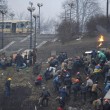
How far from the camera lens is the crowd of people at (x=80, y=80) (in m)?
26.0

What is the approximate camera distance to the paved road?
55.7 metres

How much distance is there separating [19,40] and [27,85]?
30705 mm

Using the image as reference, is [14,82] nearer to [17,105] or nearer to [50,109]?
[17,105]

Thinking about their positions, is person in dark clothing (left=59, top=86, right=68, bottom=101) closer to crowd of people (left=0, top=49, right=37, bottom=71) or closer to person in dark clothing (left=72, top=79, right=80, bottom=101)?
person in dark clothing (left=72, top=79, right=80, bottom=101)

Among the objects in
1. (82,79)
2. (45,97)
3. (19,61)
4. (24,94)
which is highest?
(19,61)

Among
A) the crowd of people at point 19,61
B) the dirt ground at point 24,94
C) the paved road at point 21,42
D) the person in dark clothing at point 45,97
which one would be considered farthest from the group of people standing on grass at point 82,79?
the paved road at point 21,42

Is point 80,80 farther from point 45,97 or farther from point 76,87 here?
point 45,97

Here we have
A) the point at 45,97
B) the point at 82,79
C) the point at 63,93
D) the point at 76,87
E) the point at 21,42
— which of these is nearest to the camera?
the point at 63,93

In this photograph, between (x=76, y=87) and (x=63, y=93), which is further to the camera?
(x=76, y=87)

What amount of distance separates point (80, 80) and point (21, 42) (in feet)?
109

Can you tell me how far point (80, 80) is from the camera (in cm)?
2772

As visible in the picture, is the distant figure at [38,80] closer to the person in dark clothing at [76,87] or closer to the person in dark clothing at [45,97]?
the person in dark clothing at [45,97]

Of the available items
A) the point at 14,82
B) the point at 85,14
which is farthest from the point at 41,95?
the point at 85,14

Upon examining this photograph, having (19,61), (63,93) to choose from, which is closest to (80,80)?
(63,93)
